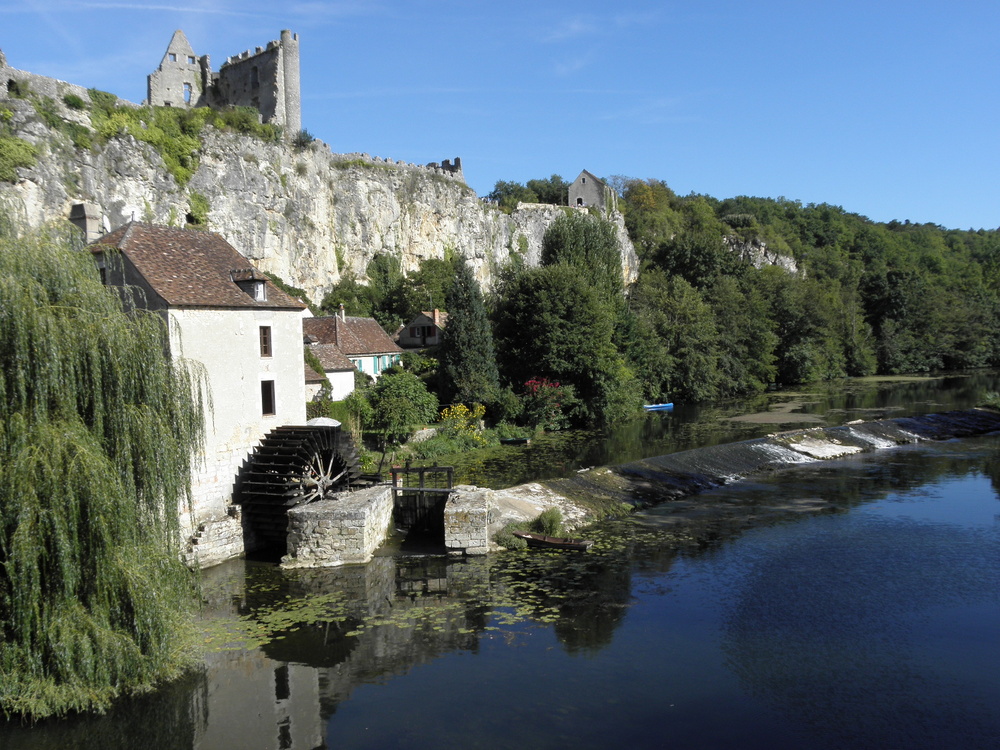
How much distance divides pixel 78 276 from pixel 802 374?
181 ft

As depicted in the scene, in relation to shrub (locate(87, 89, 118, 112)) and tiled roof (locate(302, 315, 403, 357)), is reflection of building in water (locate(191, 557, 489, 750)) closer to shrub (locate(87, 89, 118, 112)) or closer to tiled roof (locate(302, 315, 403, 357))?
tiled roof (locate(302, 315, 403, 357))

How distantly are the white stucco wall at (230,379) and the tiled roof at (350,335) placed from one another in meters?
19.5

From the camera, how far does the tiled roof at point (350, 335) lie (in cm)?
3941

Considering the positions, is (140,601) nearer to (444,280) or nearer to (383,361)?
(383,361)

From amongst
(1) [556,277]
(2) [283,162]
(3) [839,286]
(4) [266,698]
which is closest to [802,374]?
(3) [839,286]

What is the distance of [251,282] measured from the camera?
58.7ft

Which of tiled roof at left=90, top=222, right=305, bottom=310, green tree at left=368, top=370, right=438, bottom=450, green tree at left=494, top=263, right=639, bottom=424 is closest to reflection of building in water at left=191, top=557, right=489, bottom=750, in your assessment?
tiled roof at left=90, top=222, right=305, bottom=310

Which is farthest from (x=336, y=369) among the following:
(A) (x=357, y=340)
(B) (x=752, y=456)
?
(B) (x=752, y=456)

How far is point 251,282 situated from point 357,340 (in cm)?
2313

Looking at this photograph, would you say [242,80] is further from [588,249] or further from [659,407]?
[659,407]

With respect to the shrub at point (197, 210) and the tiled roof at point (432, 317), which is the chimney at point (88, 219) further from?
the tiled roof at point (432, 317)

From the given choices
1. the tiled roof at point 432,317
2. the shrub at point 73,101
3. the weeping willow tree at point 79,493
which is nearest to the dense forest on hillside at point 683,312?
the tiled roof at point 432,317

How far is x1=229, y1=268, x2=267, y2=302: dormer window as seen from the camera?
58.5ft

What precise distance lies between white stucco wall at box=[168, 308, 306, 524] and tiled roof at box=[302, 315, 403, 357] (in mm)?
19532
